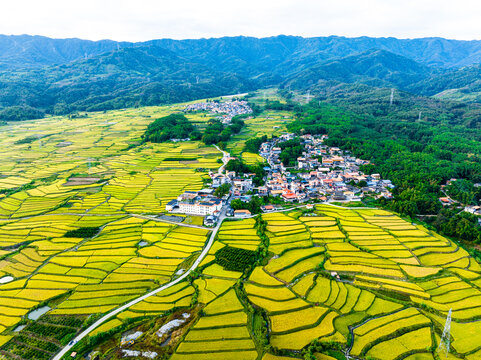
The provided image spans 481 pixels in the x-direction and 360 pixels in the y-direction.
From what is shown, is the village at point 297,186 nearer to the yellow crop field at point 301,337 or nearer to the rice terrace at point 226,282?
the rice terrace at point 226,282

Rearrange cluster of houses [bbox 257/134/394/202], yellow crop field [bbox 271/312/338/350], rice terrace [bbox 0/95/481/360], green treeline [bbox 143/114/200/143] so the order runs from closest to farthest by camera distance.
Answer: yellow crop field [bbox 271/312/338/350]
rice terrace [bbox 0/95/481/360]
cluster of houses [bbox 257/134/394/202]
green treeline [bbox 143/114/200/143]

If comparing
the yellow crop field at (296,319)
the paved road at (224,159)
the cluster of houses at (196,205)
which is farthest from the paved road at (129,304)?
the paved road at (224,159)

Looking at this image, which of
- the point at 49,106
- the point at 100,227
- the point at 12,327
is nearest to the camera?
the point at 12,327

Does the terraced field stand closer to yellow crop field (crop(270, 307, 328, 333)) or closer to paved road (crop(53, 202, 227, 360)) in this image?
paved road (crop(53, 202, 227, 360))

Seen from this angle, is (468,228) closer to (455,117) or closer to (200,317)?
(200,317)

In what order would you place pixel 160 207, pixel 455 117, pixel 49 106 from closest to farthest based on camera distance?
pixel 160 207 → pixel 455 117 → pixel 49 106

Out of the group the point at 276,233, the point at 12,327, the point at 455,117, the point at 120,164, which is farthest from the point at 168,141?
the point at 455,117

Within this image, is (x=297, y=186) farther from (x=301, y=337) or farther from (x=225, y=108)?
(x=225, y=108)

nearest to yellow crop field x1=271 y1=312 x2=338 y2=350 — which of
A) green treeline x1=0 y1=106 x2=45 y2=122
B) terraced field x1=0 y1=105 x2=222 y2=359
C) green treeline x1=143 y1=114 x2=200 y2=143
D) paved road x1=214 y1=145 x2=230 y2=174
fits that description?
terraced field x1=0 y1=105 x2=222 y2=359
